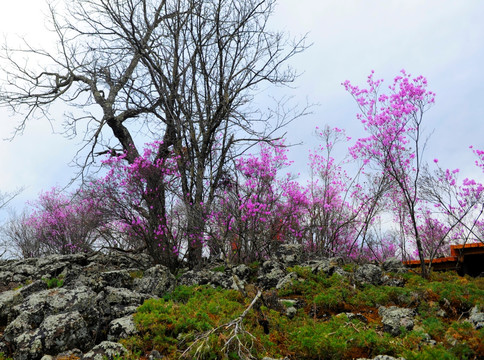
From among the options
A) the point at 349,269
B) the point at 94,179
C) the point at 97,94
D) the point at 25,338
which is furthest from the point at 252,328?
the point at 97,94

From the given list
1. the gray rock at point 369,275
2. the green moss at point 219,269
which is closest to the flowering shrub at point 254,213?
the green moss at point 219,269

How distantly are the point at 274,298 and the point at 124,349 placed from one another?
275 centimetres

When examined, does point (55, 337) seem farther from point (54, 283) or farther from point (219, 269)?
point (219, 269)

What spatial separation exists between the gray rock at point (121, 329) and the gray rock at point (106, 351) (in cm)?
36

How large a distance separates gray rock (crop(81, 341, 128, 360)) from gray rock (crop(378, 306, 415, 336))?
Answer: 3871 mm

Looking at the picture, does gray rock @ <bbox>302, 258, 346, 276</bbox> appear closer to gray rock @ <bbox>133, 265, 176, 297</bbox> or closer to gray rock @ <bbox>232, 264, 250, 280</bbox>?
gray rock @ <bbox>232, 264, 250, 280</bbox>

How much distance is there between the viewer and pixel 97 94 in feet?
45.1

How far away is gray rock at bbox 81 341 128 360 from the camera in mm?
4422

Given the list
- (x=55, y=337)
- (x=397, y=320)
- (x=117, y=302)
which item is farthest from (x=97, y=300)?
(x=397, y=320)

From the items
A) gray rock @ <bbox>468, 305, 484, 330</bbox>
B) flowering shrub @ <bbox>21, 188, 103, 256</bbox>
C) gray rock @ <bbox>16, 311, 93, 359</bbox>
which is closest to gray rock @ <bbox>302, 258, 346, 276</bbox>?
gray rock @ <bbox>468, 305, 484, 330</bbox>

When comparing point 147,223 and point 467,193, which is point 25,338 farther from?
point 467,193

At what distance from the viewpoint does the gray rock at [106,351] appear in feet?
14.5

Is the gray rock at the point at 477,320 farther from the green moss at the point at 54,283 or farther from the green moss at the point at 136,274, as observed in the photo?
the green moss at the point at 54,283

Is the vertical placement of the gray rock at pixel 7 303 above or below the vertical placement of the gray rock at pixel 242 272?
below
